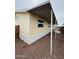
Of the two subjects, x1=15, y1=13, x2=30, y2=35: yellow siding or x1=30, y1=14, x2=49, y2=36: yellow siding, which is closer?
x1=15, y1=13, x2=30, y2=35: yellow siding

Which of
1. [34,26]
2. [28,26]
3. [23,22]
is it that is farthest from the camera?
[34,26]

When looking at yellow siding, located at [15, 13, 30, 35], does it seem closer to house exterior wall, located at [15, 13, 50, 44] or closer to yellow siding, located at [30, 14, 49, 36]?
house exterior wall, located at [15, 13, 50, 44]

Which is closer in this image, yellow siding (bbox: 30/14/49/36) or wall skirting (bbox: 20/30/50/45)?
wall skirting (bbox: 20/30/50/45)

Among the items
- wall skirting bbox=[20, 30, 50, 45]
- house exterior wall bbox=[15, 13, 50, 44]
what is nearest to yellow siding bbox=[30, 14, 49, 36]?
house exterior wall bbox=[15, 13, 50, 44]

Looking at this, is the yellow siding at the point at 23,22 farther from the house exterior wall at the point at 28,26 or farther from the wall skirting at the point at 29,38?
the wall skirting at the point at 29,38

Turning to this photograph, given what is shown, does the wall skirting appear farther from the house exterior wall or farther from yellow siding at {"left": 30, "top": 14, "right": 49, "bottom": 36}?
yellow siding at {"left": 30, "top": 14, "right": 49, "bottom": 36}

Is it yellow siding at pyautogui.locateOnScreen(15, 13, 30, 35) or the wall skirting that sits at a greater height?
yellow siding at pyautogui.locateOnScreen(15, 13, 30, 35)

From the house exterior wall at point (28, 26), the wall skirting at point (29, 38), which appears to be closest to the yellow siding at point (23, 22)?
the house exterior wall at point (28, 26)

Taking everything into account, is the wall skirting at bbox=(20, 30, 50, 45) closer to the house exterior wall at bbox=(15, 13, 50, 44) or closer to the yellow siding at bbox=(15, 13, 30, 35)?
the house exterior wall at bbox=(15, 13, 50, 44)

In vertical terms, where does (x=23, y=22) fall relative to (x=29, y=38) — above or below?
above

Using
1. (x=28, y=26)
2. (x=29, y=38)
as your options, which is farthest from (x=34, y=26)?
(x=29, y=38)

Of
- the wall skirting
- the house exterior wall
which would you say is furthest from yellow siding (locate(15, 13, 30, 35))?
the wall skirting

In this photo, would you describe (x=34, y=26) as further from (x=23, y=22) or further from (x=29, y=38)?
(x=29, y=38)
